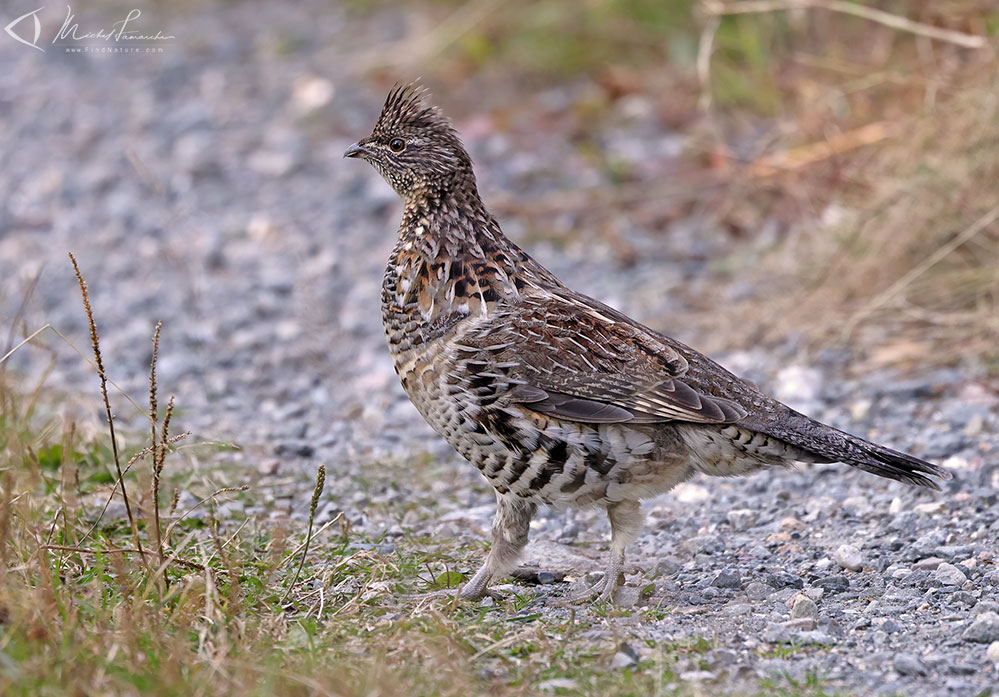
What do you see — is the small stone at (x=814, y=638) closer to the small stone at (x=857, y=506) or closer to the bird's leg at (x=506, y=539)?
the bird's leg at (x=506, y=539)

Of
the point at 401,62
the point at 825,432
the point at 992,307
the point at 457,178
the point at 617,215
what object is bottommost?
the point at 825,432

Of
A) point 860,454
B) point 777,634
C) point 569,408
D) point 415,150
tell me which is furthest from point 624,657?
point 415,150

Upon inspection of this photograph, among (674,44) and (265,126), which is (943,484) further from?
(265,126)

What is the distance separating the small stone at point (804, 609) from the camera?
4.15m

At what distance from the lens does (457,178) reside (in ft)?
16.7

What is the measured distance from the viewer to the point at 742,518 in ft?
17.5

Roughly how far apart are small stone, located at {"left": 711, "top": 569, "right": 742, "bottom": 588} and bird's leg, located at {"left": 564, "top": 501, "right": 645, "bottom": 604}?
1.06ft

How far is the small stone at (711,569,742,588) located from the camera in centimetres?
453

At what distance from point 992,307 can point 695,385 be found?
288 cm

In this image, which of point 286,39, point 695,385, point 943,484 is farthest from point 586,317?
point 286,39

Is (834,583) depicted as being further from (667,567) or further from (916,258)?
(916,258)

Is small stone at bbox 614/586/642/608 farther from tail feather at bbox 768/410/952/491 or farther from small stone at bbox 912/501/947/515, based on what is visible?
small stone at bbox 912/501/947/515

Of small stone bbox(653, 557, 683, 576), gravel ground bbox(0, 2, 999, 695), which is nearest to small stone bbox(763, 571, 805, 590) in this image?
gravel ground bbox(0, 2, 999, 695)
